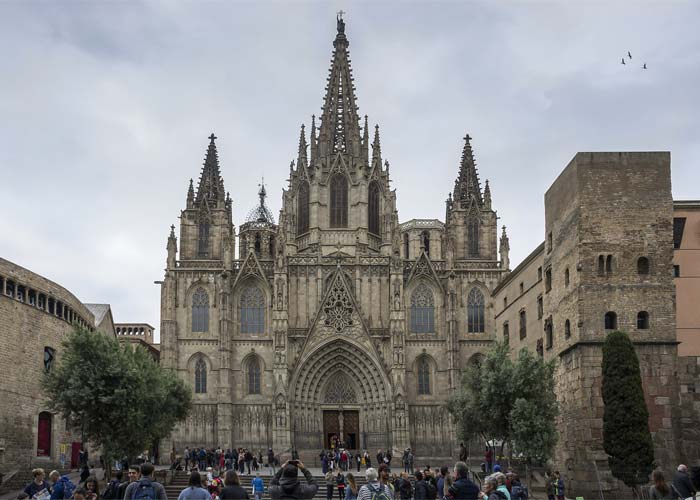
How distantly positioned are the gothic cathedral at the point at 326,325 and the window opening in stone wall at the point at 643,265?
91.4ft

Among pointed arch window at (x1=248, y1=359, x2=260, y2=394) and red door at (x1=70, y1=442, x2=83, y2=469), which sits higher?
pointed arch window at (x1=248, y1=359, x2=260, y2=394)

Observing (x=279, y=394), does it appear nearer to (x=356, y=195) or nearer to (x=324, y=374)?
(x=324, y=374)

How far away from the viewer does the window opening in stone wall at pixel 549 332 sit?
4438cm

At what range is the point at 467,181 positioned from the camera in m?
72.8

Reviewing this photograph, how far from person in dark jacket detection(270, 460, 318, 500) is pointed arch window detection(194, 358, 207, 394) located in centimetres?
5323

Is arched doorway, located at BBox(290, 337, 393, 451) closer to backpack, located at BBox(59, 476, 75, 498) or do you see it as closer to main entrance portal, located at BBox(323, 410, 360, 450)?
main entrance portal, located at BBox(323, 410, 360, 450)

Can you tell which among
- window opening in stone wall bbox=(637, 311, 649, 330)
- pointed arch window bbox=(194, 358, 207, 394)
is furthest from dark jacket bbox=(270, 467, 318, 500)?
pointed arch window bbox=(194, 358, 207, 394)

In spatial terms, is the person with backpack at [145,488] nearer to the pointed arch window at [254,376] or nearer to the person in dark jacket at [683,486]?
the person in dark jacket at [683,486]

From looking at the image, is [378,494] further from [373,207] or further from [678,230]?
[373,207]

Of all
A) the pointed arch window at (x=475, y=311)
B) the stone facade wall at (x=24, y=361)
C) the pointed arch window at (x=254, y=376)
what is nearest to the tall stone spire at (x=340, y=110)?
the pointed arch window at (x=475, y=311)

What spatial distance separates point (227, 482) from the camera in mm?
13547

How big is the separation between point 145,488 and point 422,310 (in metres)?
53.7

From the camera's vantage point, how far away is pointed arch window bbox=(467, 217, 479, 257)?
70.4m

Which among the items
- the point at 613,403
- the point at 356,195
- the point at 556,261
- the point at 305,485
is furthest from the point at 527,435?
the point at 356,195
